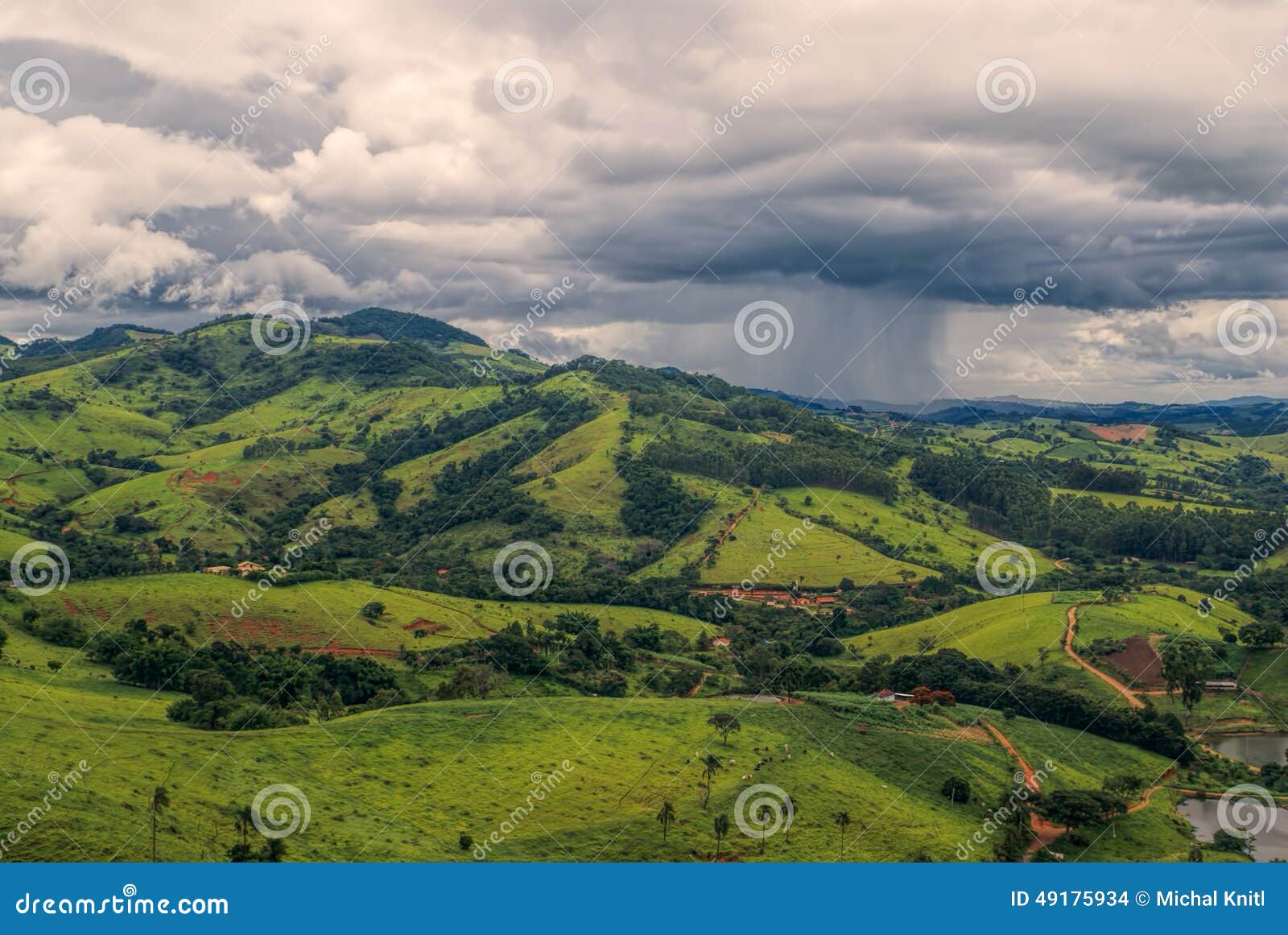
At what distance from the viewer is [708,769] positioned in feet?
222

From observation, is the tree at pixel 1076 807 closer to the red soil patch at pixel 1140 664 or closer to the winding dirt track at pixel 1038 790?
the winding dirt track at pixel 1038 790

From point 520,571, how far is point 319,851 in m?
108

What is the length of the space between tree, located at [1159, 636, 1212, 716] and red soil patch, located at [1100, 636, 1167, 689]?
1199 millimetres

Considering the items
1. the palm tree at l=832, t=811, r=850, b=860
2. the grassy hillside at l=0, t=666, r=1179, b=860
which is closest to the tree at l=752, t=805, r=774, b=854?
the grassy hillside at l=0, t=666, r=1179, b=860

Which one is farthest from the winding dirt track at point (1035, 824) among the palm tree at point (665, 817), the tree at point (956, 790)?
the palm tree at point (665, 817)

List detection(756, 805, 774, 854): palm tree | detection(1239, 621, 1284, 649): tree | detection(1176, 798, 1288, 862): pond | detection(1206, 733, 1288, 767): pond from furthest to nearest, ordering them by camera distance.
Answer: detection(1239, 621, 1284, 649): tree < detection(1206, 733, 1288, 767): pond < detection(1176, 798, 1288, 862): pond < detection(756, 805, 774, 854): palm tree

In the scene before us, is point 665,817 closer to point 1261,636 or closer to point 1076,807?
point 1076,807

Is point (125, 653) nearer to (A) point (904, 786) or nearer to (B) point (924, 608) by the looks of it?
(A) point (904, 786)

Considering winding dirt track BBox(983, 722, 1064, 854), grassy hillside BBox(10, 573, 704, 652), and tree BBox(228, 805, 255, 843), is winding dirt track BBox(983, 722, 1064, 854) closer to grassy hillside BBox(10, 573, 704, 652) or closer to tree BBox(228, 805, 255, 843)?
tree BBox(228, 805, 255, 843)

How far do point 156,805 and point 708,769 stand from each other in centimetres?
3431

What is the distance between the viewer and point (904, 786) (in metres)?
73.2

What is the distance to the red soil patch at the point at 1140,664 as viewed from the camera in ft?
325

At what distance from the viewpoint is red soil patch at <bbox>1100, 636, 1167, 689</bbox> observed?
99.1 metres

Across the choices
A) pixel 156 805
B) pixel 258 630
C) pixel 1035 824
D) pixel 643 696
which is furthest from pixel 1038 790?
pixel 258 630
